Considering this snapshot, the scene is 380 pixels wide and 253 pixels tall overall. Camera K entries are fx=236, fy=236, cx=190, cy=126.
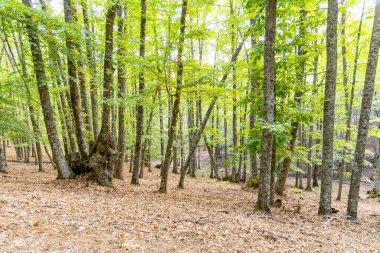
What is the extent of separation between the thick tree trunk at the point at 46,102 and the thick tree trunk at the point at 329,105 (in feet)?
27.6

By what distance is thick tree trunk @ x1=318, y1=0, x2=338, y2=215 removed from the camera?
699 cm

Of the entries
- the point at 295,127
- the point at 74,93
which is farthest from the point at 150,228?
the point at 74,93

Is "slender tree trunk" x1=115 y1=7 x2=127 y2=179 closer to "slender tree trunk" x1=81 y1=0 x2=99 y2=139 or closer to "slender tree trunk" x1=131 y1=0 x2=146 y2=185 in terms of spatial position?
"slender tree trunk" x1=131 y1=0 x2=146 y2=185

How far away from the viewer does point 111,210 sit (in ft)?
19.3

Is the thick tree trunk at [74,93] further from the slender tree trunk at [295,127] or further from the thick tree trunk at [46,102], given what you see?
the slender tree trunk at [295,127]

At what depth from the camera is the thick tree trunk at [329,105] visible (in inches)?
275

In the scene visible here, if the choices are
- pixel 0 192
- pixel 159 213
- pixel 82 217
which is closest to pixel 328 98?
pixel 159 213

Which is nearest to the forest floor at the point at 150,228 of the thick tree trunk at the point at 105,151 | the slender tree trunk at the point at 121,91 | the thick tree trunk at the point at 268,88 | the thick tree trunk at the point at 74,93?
the thick tree trunk at the point at 268,88

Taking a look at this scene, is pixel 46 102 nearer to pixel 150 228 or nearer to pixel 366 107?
pixel 150 228

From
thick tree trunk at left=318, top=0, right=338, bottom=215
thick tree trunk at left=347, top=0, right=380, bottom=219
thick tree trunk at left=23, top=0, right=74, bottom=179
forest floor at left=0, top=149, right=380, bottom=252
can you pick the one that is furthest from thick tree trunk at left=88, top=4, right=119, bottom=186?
thick tree trunk at left=347, top=0, right=380, bottom=219

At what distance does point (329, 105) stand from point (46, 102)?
9214 millimetres

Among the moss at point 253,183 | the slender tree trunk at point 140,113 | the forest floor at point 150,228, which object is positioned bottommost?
the moss at point 253,183

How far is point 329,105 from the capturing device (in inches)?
282

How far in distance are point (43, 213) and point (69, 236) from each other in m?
1.37
